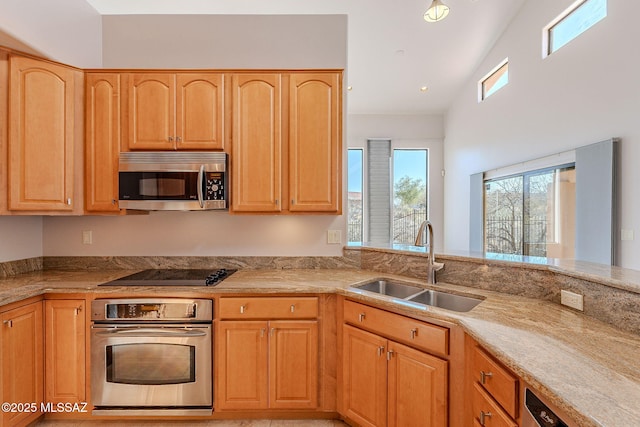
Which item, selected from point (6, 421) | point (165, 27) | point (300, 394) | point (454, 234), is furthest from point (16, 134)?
point (454, 234)

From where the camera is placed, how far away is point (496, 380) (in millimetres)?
1129

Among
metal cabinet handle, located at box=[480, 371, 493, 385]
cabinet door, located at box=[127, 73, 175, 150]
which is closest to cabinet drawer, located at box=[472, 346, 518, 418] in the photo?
metal cabinet handle, located at box=[480, 371, 493, 385]

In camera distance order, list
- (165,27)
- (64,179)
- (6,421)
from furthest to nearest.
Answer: (165,27), (64,179), (6,421)

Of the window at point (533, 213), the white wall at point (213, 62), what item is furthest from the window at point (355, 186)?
the white wall at point (213, 62)

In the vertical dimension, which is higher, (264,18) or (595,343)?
(264,18)

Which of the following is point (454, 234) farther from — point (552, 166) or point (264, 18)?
point (264, 18)

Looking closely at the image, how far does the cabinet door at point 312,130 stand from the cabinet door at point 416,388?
1.30 meters

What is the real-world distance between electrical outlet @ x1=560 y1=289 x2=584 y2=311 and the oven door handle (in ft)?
6.71

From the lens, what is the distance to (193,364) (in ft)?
6.44

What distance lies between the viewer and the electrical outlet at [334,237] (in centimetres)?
267

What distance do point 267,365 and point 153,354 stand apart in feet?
2.45

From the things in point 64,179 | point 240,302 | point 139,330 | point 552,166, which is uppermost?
point 552,166

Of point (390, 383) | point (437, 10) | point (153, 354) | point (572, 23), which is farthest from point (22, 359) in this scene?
point (572, 23)

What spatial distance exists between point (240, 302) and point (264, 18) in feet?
7.92
